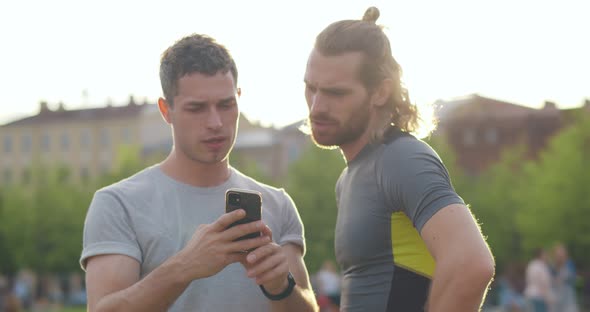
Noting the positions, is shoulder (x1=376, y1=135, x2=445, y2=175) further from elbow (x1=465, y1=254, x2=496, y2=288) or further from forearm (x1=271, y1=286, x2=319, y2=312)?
forearm (x1=271, y1=286, x2=319, y2=312)

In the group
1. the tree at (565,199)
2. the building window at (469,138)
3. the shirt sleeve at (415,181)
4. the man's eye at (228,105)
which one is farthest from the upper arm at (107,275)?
the building window at (469,138)

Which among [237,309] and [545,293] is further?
[545,293]

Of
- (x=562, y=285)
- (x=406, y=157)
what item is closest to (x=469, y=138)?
(x=562, y=285)

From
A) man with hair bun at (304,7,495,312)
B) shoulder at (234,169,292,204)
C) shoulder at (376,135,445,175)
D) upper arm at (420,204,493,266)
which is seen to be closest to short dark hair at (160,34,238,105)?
shoulder at (234,169,292,204)

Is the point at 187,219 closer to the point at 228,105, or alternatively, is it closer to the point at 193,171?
the point at 193,171

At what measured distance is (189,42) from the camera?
4398mm

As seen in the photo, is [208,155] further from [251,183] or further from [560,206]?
[560,206]

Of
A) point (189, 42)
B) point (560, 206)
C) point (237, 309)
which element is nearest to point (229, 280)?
point (237, 309)

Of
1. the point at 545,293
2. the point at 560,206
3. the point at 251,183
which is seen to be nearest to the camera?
the point at 251,183

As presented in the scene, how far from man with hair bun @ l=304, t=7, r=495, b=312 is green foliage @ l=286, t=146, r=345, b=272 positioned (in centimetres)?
5094

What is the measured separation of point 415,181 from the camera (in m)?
3.48

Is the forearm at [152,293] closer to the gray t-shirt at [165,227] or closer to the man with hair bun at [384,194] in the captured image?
the gray t-shirt at [165,227]

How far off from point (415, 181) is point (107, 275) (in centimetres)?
127

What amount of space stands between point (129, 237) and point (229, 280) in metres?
0.44
